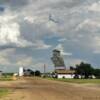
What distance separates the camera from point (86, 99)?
102 ft

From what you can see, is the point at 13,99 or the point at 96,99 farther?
the point at 13,99

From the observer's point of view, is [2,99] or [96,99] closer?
[96,99]

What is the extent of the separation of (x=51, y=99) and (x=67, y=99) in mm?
1271

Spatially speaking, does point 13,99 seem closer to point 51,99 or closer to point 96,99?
point 51,99

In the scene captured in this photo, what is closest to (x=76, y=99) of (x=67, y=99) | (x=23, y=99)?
(x=67, y=99)

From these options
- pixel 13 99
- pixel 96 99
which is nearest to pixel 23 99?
pixel 13 99

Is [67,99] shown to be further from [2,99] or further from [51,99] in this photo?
[2,99]

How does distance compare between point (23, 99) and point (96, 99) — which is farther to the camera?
point (23, 99)

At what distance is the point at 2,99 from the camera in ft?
108

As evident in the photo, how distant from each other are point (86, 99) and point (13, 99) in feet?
19.9

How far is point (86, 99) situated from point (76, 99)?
78 cm

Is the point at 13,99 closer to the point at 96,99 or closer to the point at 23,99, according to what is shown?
the point at 23,99

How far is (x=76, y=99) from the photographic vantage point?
30922mm

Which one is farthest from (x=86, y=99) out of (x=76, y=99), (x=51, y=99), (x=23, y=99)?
(x=23, y=99)
